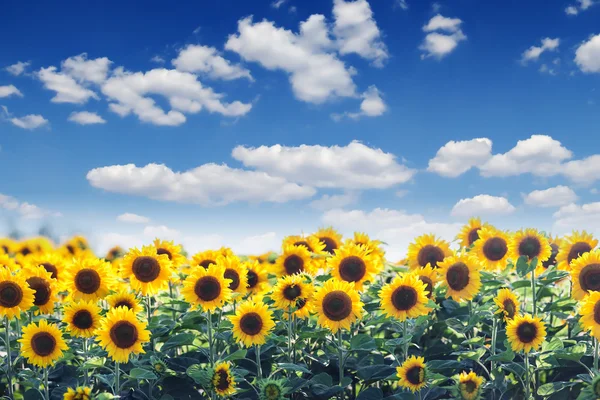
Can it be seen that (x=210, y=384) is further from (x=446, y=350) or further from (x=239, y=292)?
(x=446, y=350)

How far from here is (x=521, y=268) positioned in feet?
22.2

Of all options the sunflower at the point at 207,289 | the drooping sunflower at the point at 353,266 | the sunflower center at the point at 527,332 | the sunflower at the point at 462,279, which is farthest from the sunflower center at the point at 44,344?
the sunflower center at the point at 527,332

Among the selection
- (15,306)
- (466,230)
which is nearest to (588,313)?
(466,230)

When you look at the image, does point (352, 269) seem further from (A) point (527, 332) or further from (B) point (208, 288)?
(A) point (527, 332)

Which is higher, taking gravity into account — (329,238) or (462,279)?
(329,238)

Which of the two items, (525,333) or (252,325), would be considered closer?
(525,333)

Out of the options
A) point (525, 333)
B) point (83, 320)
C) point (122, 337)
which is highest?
point (83, 320)

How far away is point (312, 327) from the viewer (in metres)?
6.82

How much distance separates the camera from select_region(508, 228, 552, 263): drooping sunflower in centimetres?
733

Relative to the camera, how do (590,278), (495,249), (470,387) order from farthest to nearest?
(495,249)
(590,278)
(470,387)

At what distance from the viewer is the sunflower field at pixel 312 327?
19.2 feet

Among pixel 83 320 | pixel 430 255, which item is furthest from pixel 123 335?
pixel 430 255

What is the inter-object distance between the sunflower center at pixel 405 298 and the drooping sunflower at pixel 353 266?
90cm

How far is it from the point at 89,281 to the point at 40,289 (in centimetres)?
64
